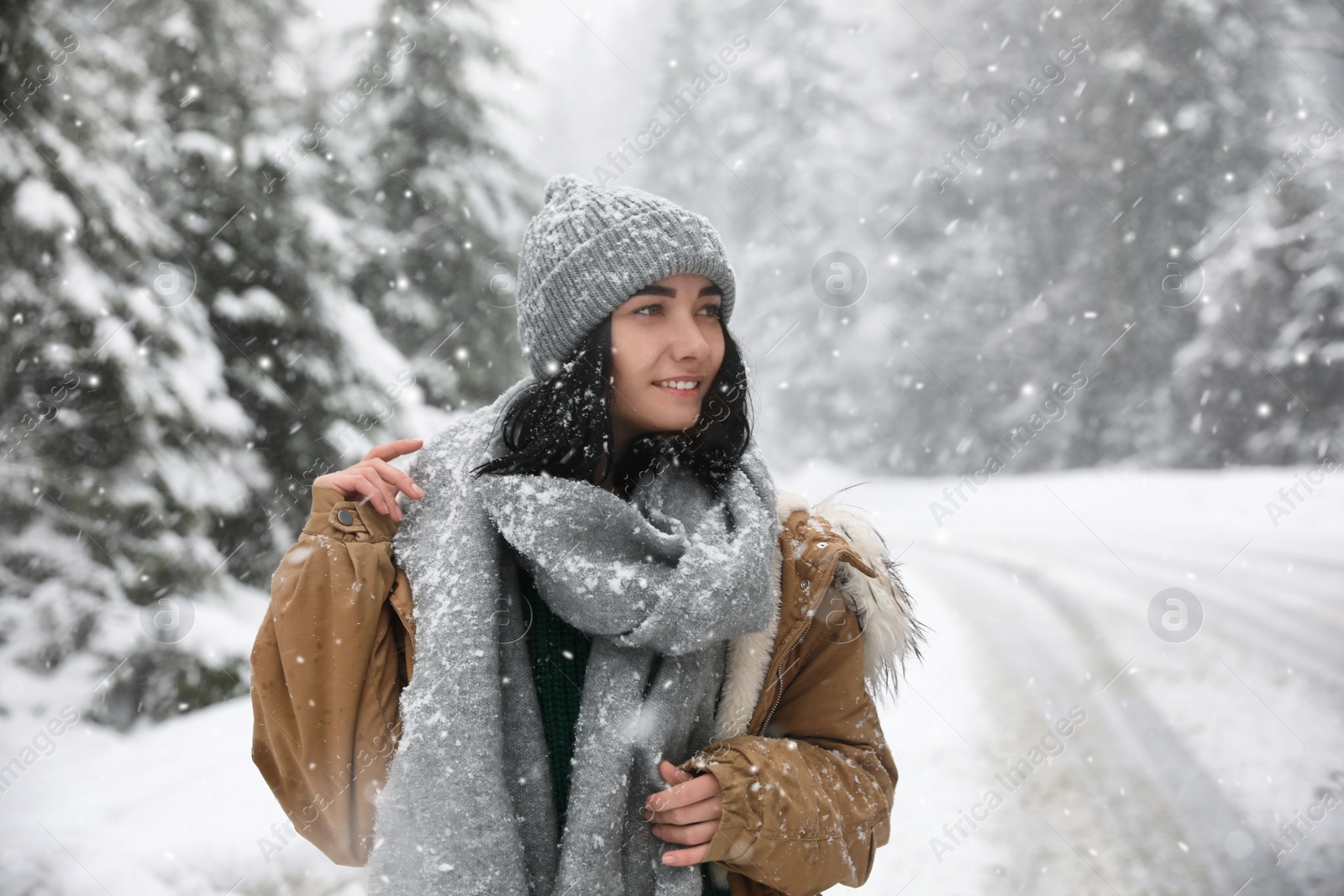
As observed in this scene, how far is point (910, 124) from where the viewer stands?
67.1 ft

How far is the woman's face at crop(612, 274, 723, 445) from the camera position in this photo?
1704 millimetres

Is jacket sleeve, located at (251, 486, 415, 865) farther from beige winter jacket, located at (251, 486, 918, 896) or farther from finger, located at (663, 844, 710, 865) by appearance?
finger, located at (663, 844, 710, 865)

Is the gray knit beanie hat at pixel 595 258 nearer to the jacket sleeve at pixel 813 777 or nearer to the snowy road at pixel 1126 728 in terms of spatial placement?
the jacket sleeve at pixel 813 777

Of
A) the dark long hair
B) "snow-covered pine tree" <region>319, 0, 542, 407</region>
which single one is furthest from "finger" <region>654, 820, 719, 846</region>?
"snow-covered pine tree" <region>319, 0, 542, 407</region>

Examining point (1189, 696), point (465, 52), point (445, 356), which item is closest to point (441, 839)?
point (1189, 696)

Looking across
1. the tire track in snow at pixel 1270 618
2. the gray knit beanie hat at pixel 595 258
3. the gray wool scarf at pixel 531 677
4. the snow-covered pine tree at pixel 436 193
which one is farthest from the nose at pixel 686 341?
the snow-covered pine tree at pixel 436 193

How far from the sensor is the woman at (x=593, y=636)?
1.50 metres

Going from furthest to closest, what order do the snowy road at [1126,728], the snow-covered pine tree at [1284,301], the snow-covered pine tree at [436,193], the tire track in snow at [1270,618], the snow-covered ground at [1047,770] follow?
the snow-covered pine tree at [1284,301] → the snow-covered pine tree at [436,193] → the tire track in snow at [1270,618] → the snowy road at [1126,728] → the snow-covered ground at [1047,770]

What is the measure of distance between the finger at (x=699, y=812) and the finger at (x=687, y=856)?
0.15 ft

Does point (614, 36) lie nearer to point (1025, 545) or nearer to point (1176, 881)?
point (1025, 545)

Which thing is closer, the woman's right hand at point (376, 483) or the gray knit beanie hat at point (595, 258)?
the woman's right hand at point (376, 483)

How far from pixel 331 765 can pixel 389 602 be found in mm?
307

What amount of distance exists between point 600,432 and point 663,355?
21 cm

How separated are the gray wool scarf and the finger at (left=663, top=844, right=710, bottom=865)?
6 cm
